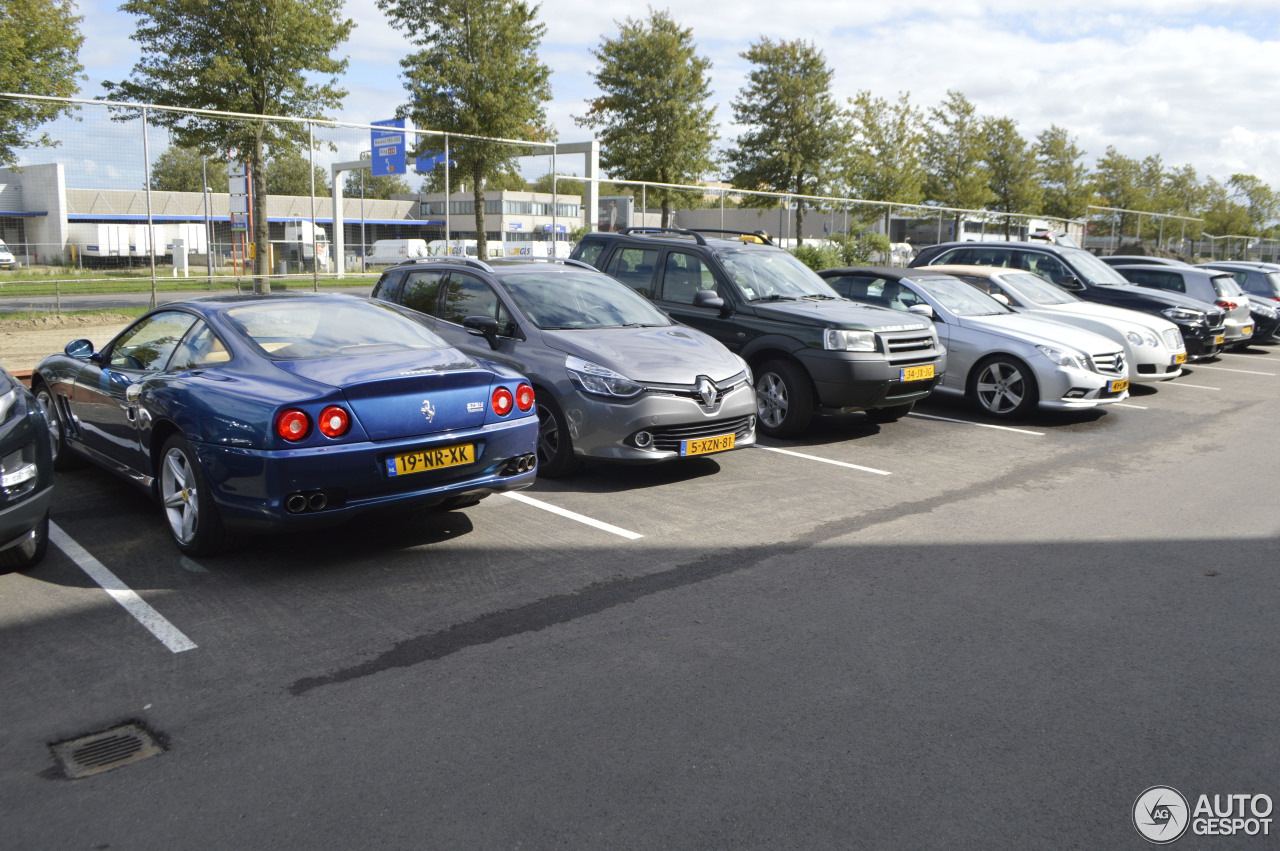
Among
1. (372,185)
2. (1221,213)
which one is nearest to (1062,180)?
(1221,213)

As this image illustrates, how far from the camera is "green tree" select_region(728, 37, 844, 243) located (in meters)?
31.6

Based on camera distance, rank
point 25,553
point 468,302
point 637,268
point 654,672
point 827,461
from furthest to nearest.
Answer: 1. point 637,268
2. point 827,461
3. point 468,302
4. point 25,553
5. point 654,672

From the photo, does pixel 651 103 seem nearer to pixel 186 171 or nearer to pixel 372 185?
pixel 186 171

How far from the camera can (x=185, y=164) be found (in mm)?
16906

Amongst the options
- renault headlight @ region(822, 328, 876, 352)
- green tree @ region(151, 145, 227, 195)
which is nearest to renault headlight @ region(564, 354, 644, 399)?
renault headlight @ region(822, 328, 876, 352)

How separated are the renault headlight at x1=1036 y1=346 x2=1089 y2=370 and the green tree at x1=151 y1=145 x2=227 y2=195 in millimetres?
12614

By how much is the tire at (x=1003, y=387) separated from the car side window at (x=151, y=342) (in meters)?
8.03

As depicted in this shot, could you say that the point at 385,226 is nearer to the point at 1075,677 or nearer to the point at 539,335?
the point at 539,335

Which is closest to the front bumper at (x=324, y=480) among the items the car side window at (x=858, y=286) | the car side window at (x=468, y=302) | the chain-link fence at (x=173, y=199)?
the car side window at (x=468, y=302)

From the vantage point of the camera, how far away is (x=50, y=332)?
1496cm

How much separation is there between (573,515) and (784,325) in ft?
11.6

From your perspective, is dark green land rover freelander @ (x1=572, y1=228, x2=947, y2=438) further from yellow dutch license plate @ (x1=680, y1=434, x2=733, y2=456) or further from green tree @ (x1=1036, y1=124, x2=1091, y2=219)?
green tree @ (x1=1036, y1=124, x2=1091, y2=219)

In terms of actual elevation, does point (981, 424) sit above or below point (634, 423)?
below

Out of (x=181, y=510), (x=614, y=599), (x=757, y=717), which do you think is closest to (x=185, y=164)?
(x=181, y=510)
